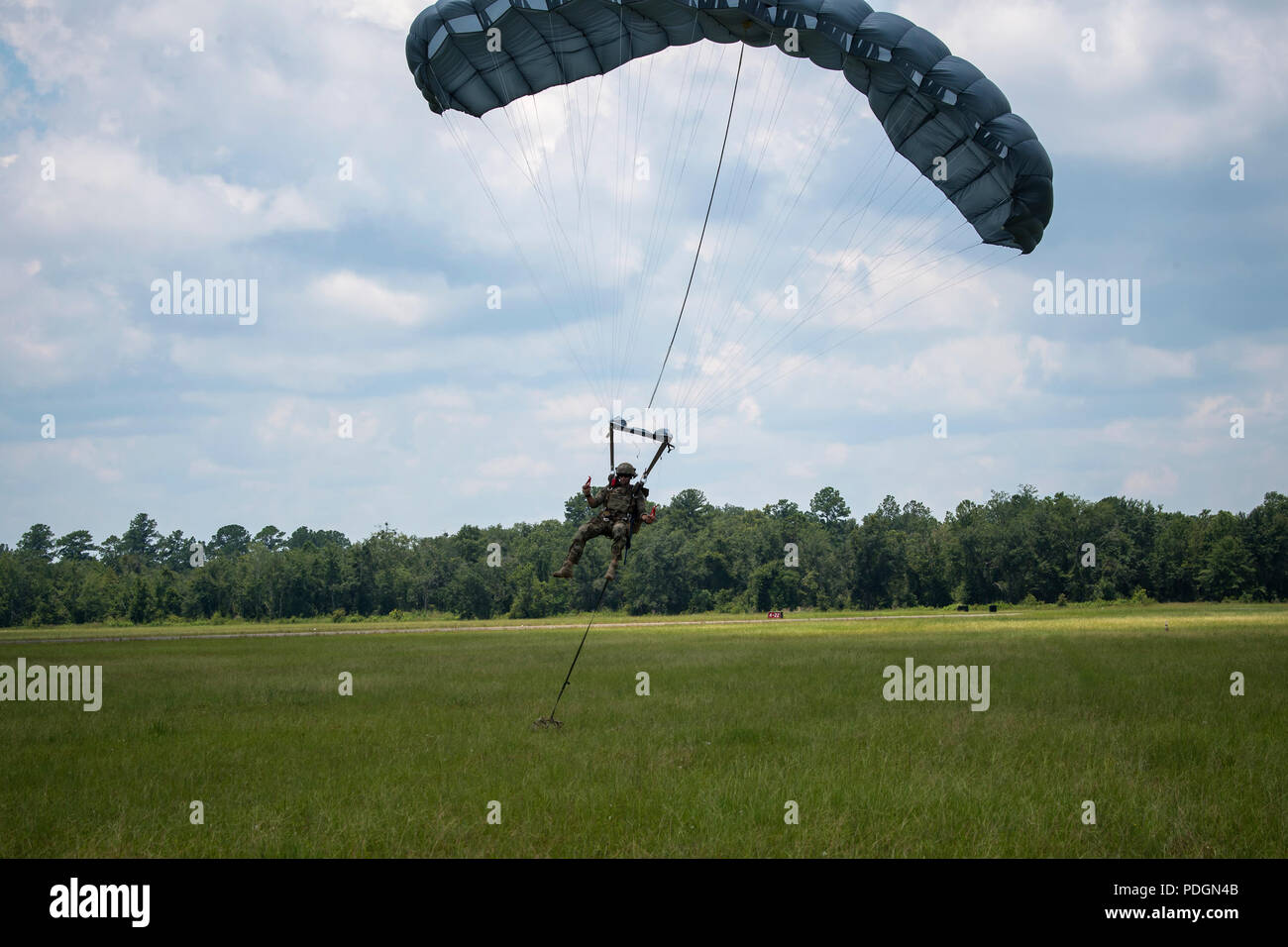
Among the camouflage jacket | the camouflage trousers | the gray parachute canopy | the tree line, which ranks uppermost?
the gray parachute canopy

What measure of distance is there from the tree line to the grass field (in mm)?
77356

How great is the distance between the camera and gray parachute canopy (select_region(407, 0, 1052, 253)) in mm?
13523

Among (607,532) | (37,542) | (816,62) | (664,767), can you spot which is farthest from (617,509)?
(37,542)

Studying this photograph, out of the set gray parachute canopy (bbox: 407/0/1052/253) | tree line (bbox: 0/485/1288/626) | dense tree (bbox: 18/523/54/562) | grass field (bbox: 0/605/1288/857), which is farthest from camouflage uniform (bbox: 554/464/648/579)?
dense tree (bbox: 18/523/54/562)

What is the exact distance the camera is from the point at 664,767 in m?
11.2

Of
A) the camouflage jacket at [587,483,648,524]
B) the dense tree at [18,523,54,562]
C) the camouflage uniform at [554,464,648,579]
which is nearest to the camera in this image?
the camouflage uniform at [554,464,648,579]

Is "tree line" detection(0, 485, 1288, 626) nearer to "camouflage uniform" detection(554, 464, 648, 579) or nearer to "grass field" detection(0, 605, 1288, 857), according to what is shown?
"grass field" detection(0, 605, 1288, 857)

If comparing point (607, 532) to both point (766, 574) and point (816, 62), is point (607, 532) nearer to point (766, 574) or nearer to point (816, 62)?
point (816, 62)

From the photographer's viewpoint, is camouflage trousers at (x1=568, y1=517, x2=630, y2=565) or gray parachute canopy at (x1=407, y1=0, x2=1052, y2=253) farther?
camouflage trousers at (x1=568, y1=517, x2=630, y2=565)

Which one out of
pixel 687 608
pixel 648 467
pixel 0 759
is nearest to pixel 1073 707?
pixel 648 467

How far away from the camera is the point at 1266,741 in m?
12.4

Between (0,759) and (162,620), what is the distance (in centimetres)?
9911

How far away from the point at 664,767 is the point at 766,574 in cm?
9077
